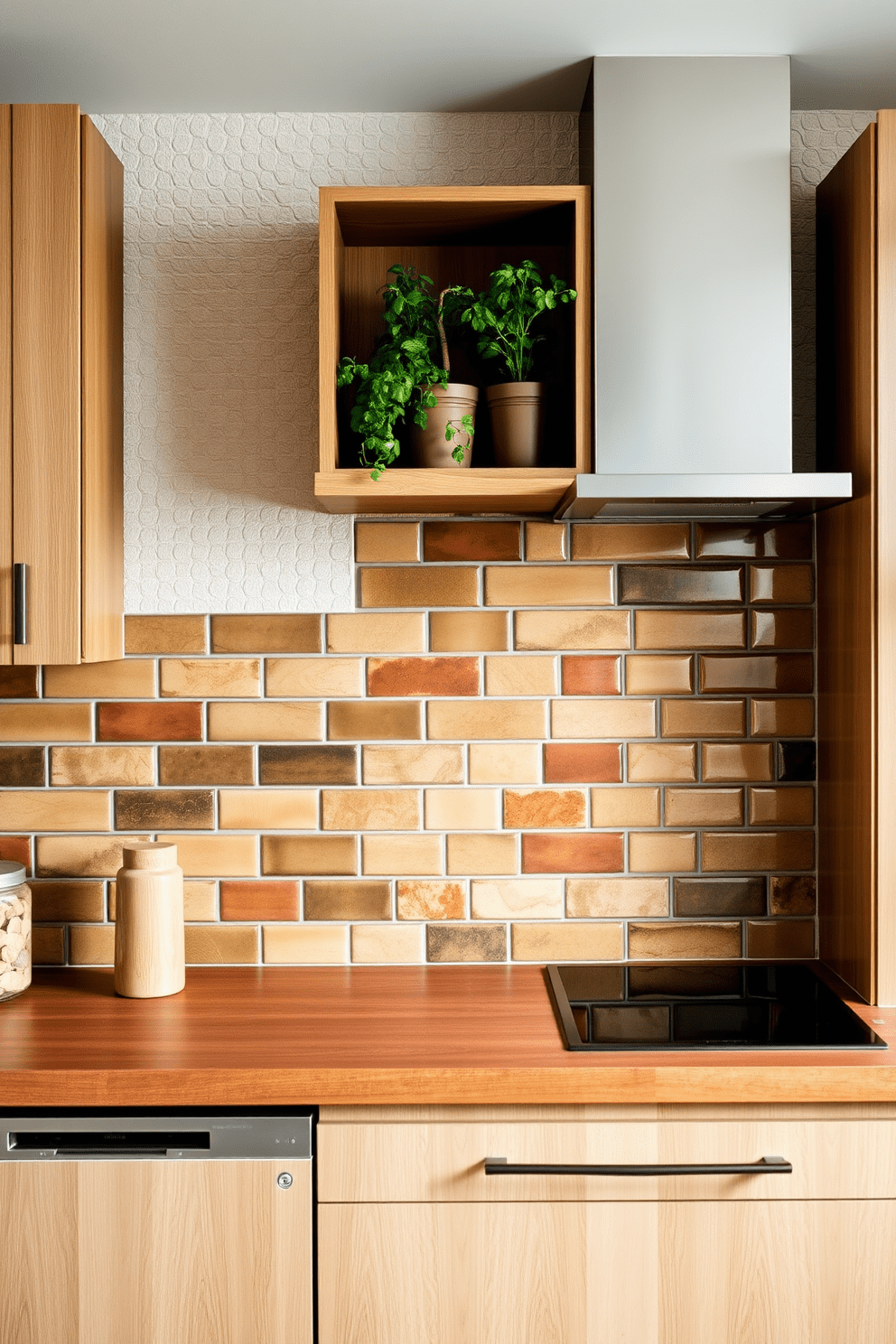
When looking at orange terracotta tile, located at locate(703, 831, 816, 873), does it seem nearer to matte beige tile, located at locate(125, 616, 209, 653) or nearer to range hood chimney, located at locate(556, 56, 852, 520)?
range hood chimney, located at locate(556, 56, 852, 520)

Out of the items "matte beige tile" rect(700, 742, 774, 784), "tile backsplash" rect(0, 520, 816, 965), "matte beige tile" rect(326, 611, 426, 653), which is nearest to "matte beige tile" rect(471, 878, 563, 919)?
"tile backsplash" rect(0, 520, 816, 965)

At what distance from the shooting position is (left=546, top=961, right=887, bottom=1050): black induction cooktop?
1.62 metres

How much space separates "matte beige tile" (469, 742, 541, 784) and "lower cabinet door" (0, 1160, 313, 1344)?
81 centimetres

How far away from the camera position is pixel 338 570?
6.63ft

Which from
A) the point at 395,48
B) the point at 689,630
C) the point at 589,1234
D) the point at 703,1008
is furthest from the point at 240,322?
the point at 589,1234

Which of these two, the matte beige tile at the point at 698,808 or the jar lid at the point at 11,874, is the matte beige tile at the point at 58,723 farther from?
the matte beige tile at the point at 698,808

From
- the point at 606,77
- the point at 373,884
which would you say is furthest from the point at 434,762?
the point at 606,77

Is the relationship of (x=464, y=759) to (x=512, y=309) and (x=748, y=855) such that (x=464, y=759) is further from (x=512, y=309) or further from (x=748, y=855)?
(x=512, y=309)

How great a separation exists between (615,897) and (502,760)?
1.19 ft

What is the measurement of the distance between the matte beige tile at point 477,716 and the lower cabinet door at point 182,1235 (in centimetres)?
84

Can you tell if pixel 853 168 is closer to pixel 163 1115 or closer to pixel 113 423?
pixel 113 423

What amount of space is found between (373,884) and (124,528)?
88 centimetres

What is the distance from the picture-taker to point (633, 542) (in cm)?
202

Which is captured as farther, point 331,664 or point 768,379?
point 331,664
